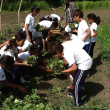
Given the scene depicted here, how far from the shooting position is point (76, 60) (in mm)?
2855

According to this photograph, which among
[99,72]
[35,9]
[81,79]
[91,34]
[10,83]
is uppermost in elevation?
[35,9]

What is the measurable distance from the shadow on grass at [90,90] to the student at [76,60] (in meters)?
0.52

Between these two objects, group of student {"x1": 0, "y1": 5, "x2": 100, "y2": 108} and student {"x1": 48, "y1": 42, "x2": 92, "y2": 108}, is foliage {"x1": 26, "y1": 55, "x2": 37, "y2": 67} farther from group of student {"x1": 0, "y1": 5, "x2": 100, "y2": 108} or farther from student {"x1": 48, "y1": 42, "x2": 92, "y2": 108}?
student {"x1": 48, "y1": 42, "x2": 92, "y2": 108}

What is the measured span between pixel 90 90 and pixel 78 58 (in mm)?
1296

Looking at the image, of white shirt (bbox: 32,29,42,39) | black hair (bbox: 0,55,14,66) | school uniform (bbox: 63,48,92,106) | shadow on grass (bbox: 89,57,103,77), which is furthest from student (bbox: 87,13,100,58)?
black hair (bbox: 0,55,14,66)

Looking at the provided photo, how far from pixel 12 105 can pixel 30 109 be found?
1.27ft

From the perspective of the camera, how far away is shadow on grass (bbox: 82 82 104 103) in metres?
3.58

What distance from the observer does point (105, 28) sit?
7641 mm

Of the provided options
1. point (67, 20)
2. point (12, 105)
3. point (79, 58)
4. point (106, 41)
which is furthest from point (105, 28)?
point (12, 105)

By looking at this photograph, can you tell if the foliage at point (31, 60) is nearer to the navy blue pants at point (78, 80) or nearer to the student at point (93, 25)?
the navy blue pants at point (78, 80)

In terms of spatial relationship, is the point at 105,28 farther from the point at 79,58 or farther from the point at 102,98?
the point at 79,58

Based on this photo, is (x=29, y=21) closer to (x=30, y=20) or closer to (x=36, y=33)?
(x=30, y=20)

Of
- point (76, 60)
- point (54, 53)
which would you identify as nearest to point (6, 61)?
point (54, 53)

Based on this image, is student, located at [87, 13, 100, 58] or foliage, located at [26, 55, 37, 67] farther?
student, located at [87, 13, 100, 58]
